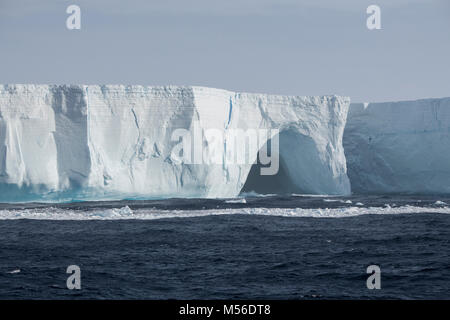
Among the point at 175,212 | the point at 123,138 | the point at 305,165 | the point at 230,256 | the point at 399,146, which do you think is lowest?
the point at 175,212

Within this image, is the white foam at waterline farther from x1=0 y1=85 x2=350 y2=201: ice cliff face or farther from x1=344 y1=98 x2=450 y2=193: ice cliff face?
x1=344 y1=98 x2=450 y2=193: ice cliff face

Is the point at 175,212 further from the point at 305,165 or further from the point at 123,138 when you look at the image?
the point at 305,165

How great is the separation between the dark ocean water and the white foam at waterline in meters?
0.65

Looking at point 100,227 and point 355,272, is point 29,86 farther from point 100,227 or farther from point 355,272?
point 355,272

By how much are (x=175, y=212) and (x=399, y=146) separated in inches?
635

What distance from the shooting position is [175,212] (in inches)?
870

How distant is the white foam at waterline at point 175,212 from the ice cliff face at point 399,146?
10838 mm

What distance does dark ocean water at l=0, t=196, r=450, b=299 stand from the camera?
9930 mm

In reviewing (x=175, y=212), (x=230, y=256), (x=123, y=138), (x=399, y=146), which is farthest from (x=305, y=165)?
(x=230, y=256)

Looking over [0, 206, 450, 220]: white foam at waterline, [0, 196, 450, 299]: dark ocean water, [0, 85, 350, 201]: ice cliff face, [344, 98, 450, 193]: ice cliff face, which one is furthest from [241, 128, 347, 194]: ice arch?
[0, 196, 450, 299]: dark ocean water

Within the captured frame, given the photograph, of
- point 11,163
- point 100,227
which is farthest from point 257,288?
point 11,163

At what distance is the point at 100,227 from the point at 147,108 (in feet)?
32.9

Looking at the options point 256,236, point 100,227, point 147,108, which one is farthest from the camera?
point 147,108

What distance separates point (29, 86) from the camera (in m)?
25.7
